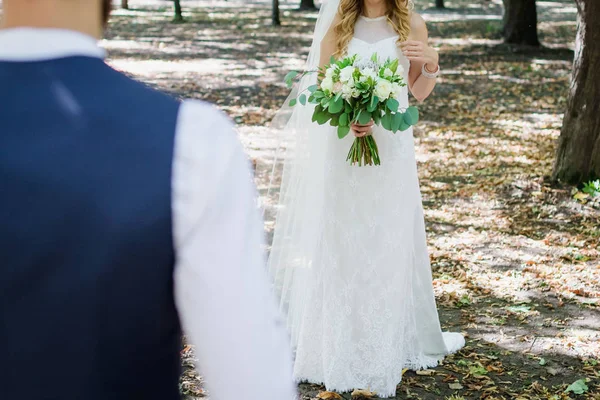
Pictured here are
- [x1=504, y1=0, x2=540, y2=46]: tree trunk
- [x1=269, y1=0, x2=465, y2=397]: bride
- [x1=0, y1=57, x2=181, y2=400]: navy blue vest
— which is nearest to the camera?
[x1=0, y1=57, x2=181, y2=400]: navy blue vest

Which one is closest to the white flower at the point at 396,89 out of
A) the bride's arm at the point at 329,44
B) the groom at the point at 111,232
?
the bride's arm at the point at 329,44

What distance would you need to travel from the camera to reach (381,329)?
17.0 feet

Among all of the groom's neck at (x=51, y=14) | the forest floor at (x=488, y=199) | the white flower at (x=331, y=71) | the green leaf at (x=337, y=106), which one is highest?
the groom's neck at (x=51, y=14)

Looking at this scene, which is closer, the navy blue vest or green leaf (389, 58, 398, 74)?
the navy blue vest

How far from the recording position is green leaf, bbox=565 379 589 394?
5.16m

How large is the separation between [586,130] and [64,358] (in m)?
8.61

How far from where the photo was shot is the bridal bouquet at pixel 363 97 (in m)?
4.72

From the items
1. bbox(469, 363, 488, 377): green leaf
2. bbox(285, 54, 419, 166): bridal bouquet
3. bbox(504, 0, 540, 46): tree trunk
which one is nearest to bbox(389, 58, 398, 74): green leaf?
bbox(285, 54, 419, 166): bridal bouquet

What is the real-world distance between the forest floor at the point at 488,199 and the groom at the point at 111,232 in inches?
6.1

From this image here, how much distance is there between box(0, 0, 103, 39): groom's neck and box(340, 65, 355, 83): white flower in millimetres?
3533

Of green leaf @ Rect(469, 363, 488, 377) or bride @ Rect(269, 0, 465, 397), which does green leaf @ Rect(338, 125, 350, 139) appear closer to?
bride @ Rect(269, 0, 465, 397)

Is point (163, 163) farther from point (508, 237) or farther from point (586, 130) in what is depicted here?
point (586, 130)

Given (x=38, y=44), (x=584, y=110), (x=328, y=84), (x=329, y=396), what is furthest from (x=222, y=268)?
(x=584, y=110)

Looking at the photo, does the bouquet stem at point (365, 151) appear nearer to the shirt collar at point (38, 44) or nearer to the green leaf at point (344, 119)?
the green leaf at point (344, 119)
